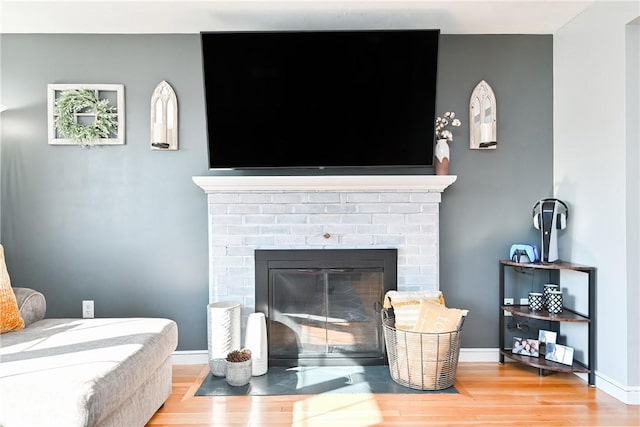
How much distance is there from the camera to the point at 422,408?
2.30 metres

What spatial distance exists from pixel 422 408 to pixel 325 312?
92cm

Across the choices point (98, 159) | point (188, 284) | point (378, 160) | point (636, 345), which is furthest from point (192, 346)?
point (636, 345)

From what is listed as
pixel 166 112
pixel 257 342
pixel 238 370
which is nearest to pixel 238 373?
pixel 238 370

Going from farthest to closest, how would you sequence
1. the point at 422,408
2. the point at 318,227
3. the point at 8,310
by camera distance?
the point at 318,227 → the point at 422,408 → the point at 8,310

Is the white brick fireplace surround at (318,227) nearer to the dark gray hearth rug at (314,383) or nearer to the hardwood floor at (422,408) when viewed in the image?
the dark gray hearth rug at (314,383)

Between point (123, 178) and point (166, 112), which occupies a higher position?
point (166, 112)

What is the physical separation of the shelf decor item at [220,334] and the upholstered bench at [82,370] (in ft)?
1.15

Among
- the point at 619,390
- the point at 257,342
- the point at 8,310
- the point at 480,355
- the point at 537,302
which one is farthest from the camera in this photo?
the point at 480,355

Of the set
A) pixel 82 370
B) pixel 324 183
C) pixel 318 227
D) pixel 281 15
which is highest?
pixel 281 15

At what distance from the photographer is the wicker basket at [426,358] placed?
2.50m

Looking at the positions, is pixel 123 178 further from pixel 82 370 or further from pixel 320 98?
pixel 82 370

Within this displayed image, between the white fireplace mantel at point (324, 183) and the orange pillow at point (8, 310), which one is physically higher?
the white fireplace mantel at point (324, 183)

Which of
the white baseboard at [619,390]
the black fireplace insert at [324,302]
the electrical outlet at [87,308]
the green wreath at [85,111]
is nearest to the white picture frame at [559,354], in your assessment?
the white baseboard at [619,390]

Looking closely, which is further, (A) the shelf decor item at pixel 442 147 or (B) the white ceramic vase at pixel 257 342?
(A) the shelf decor item at pixel 442 147
